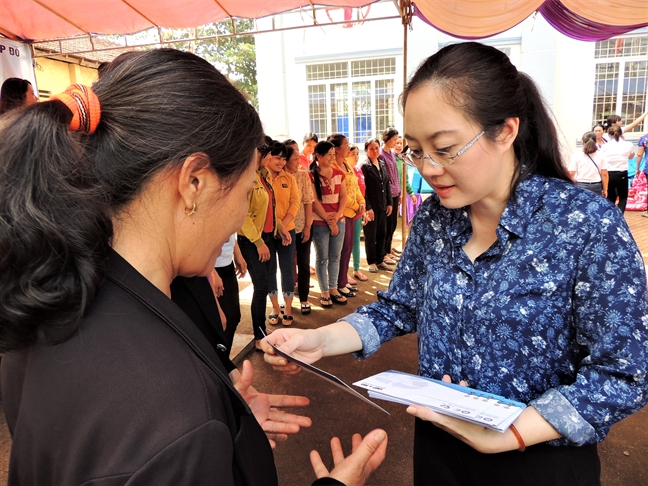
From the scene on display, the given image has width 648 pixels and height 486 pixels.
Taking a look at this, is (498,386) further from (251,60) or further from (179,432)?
(251,60)

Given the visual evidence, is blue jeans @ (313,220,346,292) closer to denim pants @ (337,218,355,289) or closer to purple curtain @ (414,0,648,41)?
denim pants @ (337,218,355,289)

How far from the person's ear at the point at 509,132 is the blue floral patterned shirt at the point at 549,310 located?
0.40ft

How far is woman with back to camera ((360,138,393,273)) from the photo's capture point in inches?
248

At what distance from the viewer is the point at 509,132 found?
1.25 m

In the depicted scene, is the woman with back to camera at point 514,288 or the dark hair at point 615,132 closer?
the woman with back to camera at point 514,288

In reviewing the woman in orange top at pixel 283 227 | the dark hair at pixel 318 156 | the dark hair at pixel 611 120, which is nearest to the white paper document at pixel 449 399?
the woman in orange top at pixel 283 227

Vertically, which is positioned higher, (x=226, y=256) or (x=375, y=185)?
(x=375, y=185)

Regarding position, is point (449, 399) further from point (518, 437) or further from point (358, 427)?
point (358, 427)

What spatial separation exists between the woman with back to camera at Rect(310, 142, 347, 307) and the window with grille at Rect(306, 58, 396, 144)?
9.50 meters

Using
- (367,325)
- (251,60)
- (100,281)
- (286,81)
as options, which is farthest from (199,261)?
(251,60)

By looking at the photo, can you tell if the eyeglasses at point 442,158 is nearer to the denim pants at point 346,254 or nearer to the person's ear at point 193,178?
the person's ear at point 193,178

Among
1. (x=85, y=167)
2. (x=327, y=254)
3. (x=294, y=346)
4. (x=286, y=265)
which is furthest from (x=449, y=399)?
(x=327, y=254)

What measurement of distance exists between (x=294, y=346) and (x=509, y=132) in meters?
0.91

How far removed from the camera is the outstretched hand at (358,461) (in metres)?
0.99
